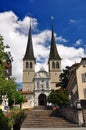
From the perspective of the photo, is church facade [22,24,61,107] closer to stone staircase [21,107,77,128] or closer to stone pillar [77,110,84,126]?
stone staircase [21,107,77,128]

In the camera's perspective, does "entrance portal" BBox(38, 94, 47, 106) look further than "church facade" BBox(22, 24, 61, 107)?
No

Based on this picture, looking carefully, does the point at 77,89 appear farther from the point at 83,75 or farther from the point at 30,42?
the point at 30,42

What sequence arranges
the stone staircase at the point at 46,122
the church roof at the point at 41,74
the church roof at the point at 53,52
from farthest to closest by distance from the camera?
the church roof at the point at 53,52 < the church roof at the point at 41,74 < the stone staircase at the point at 46,122

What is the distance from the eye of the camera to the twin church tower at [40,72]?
8356cm

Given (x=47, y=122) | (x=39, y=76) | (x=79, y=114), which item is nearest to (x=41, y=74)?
(x=39, y=76)

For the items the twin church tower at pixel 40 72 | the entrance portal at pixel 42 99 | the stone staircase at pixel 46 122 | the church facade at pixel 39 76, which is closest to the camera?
the stone staircase at pixel 46 122

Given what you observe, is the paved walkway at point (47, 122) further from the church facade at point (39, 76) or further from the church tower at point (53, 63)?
the church tower at point (53, 63)

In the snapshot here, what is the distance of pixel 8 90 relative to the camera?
24812 mm

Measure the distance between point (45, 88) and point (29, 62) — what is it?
1668 centimetres

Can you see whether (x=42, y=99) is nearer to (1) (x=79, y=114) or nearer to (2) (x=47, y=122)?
(2) (x=47, y=122)

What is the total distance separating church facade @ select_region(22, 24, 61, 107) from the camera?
80125 millimetres

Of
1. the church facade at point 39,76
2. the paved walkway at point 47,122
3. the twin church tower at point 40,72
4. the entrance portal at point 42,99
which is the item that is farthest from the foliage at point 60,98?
the twin church tower at point 40,72

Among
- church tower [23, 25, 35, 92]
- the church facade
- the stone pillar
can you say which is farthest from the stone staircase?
church tower [23, 25, 35, 92]

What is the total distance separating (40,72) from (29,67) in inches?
356
